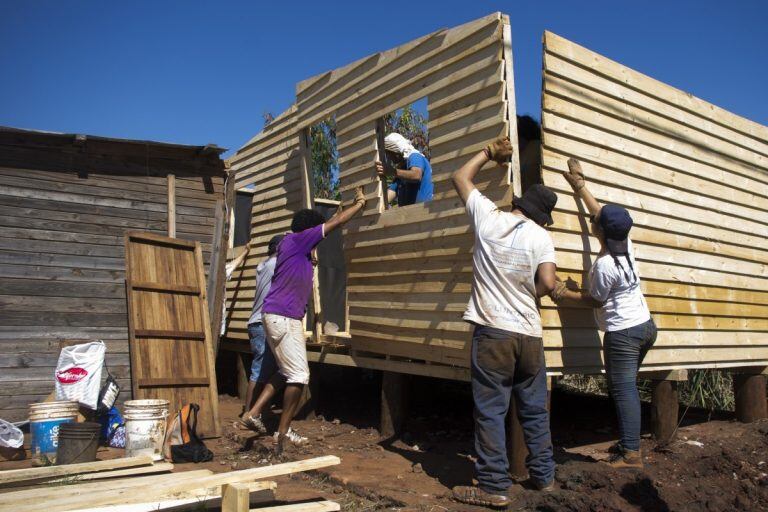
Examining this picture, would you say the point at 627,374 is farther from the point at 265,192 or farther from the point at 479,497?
the point at 265,192

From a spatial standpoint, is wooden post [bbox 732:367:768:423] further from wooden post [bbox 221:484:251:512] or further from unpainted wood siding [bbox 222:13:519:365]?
wooden post [bbox 221:484:251:512]

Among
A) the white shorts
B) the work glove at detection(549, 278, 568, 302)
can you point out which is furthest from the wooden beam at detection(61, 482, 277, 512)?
the work glove at detection(549, 278, 568, 302)

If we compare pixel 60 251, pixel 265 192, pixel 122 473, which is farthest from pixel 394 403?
pixel 265 192

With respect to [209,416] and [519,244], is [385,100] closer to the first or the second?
[519,244]

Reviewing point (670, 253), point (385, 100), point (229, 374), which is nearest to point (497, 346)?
point (670, 253)

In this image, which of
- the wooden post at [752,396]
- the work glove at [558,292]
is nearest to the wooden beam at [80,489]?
the work glove at [558,292]

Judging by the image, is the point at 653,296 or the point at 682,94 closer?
the point at 653,296

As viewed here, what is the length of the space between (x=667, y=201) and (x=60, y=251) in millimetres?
7129

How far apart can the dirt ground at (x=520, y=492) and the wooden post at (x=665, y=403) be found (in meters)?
0.14

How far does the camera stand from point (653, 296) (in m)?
6.28

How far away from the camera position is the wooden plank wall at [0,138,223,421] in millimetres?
7703

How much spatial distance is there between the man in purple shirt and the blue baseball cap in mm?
2246

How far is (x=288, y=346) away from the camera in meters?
6.14

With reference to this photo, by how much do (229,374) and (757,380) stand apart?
28.1 feet
